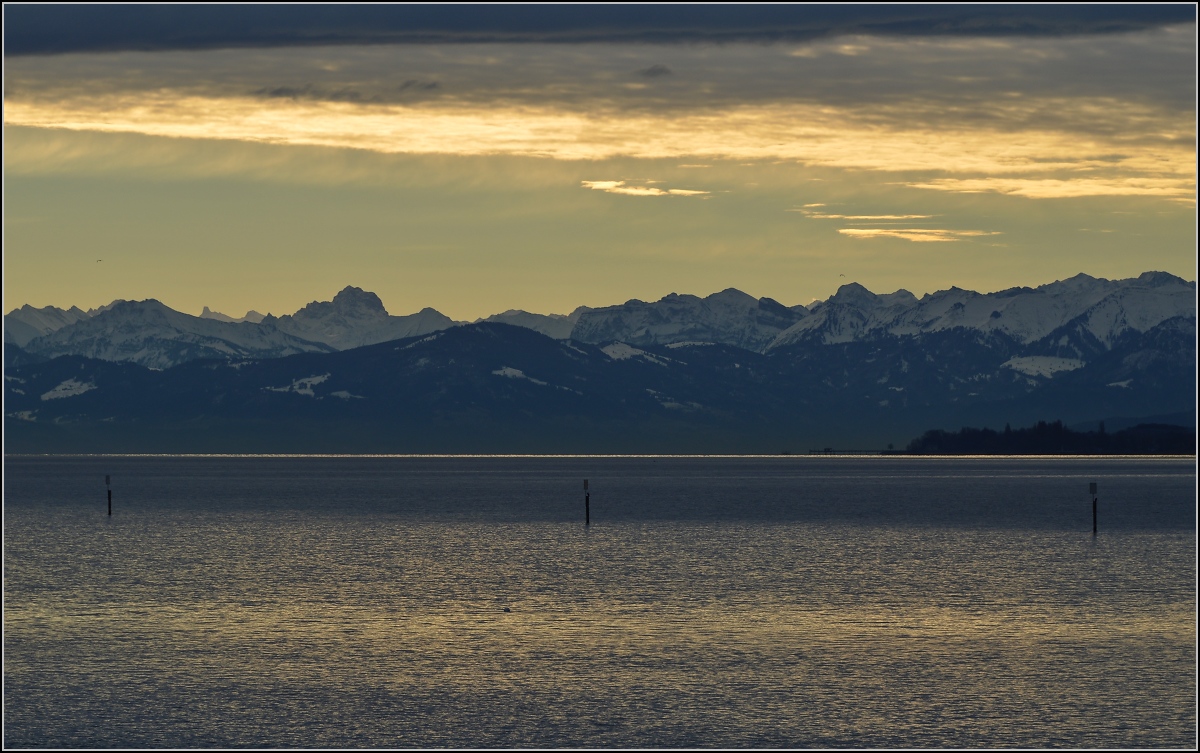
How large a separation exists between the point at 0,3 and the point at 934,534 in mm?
96233

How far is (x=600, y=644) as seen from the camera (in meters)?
59.2

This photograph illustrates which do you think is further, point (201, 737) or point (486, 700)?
point (486, 700)

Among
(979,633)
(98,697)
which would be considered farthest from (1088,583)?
(98,697)

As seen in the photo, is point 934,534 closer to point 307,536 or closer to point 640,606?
point 307,536

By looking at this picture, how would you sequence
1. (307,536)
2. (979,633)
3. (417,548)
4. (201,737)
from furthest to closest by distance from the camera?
(307,536)
(417,548)
(979,633)
(201,737)

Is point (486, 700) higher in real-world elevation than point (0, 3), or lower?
lower

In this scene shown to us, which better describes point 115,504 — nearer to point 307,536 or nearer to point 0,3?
point 307,536

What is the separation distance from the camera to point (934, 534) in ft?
418

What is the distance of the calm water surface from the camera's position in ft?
146

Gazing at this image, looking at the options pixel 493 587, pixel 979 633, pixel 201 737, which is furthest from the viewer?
pixel 493 587

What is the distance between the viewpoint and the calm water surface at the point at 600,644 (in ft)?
146

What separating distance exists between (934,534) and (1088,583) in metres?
43.9

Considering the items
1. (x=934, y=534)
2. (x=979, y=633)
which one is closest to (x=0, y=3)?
(x=979, y=633)

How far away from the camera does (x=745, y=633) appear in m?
62.4
